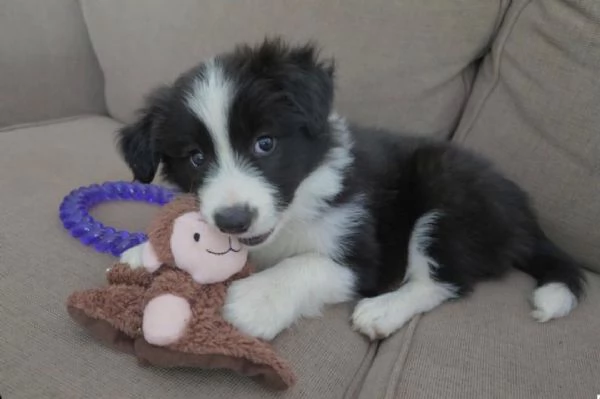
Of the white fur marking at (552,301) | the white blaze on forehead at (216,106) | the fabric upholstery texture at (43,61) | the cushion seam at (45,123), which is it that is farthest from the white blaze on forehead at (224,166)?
the fabric upholstery texture at (43,61)

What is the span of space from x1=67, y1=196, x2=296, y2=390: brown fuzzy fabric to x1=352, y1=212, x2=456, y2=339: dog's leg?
43cm

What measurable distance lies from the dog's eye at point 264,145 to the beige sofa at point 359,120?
0.55 m

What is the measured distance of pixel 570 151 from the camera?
2.10m

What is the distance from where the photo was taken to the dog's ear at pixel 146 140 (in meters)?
1.79

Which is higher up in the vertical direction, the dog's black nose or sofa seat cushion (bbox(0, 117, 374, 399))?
the dog's black nose

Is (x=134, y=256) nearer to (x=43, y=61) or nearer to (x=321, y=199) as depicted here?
(x=321, y=199)

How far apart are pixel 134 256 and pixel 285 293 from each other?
1.58ft

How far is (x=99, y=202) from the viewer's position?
221 centimetres

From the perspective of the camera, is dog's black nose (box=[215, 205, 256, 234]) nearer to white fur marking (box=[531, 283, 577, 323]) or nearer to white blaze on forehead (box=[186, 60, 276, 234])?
white blaze on forehead (box=[186, 60, 276, 234])

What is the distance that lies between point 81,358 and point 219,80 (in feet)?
2.83

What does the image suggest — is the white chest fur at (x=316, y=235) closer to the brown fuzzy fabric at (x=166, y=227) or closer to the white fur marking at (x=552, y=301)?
the brown fuzzy fabric at (x=166, y=227)

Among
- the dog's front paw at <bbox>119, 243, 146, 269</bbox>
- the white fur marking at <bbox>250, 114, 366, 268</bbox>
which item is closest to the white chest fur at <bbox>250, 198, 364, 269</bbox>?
the white fur marking at <bbox>250, 114, 366, 268</bbox>

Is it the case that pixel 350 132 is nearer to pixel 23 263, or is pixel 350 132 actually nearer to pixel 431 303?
pixel 431 303

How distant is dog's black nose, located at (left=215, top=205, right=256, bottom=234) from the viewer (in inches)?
58.1
